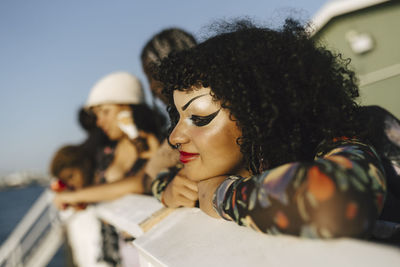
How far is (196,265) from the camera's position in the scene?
0.76 metres

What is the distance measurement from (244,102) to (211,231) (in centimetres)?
50

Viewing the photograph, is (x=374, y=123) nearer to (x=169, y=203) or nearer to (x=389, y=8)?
(x=169, y=203)

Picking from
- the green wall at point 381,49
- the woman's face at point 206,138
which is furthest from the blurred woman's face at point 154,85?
the green wall at point 381,49

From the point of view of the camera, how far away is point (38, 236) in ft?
17.4

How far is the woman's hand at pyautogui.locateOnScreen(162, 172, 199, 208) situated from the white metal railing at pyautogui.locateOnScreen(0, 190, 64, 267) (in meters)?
4.65

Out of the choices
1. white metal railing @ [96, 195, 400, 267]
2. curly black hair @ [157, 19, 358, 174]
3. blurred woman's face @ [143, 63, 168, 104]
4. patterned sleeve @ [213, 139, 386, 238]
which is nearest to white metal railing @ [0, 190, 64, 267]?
blurred woman's face @ [143, 63, 168, 104]

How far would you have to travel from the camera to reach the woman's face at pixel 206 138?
1.11 m

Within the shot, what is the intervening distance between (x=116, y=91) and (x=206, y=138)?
266 centimetres

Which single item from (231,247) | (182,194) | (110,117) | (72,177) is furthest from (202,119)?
(72,177)

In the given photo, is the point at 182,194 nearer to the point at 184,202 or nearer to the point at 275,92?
the point at 184,202

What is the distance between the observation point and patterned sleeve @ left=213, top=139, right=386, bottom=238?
57 cm

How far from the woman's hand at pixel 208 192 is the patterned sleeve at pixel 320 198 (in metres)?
0.30

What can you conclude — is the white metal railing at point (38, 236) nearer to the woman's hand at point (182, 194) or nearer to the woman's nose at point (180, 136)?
the woman's hand at point (182, 194)

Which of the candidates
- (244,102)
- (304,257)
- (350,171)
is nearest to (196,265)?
(304,257)
